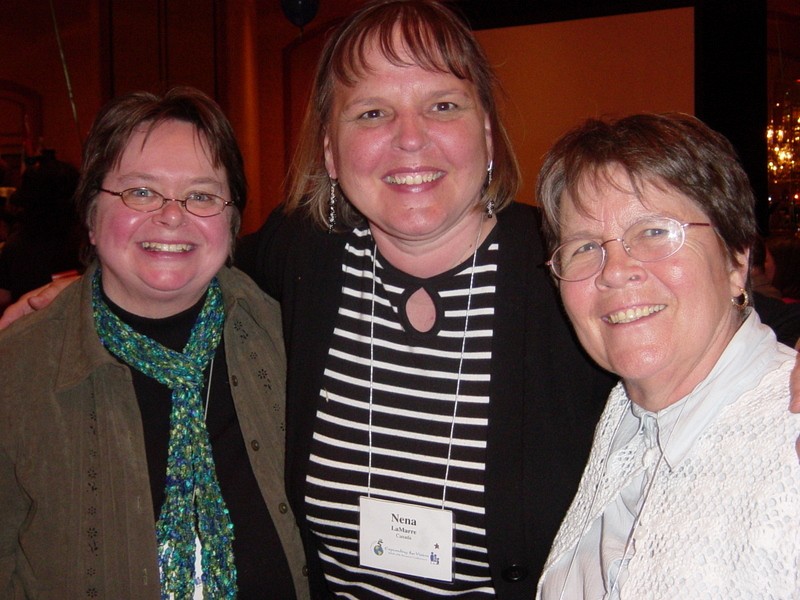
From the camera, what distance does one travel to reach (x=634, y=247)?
1.34 m

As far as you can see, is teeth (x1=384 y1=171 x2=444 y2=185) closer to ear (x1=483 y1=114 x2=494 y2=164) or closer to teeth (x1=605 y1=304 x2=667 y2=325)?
ear (x1=483 y1=114 x2=494 y2=164)

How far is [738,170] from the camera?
1341 millimetres

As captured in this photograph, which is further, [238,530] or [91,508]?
Result: [238,530]

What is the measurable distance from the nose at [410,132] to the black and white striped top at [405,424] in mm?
315

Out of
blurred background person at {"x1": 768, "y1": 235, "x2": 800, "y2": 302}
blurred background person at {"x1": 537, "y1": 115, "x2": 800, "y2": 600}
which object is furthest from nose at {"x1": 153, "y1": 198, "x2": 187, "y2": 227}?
blurred background person at {"x1": 768, "y1": 235, "x2": 800, "y2": 302}

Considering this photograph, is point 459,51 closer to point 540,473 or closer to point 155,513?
point 540,473

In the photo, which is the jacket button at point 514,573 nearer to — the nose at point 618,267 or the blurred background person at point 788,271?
the nose at point 618,267

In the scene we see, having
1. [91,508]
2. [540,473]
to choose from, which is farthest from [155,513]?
[540,473]

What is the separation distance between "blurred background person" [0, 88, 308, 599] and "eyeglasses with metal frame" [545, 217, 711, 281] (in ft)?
3.11

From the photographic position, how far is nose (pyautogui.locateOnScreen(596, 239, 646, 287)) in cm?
133

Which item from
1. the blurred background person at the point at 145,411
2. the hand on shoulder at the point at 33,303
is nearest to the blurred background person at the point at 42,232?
the hand on shoulder at the point at 33,303

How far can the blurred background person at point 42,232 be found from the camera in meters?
3.57

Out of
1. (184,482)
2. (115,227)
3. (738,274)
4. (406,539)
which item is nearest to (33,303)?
(115,227)

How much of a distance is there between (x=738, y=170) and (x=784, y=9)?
567cm
